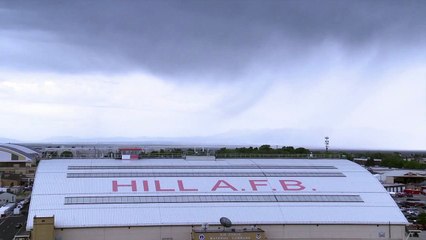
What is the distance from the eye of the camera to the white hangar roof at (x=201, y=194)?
38.8m

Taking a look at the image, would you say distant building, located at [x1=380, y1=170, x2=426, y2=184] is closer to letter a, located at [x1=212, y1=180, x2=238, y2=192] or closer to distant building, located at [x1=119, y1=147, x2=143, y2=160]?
distant building, located at [x1=119, y1=147, x2=143, y2=160]

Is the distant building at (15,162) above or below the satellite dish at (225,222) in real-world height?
above

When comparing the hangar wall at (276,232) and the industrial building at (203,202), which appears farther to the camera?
the industrial building at (203,202)

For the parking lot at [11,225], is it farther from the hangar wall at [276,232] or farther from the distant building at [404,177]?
the distant building at [404,177]

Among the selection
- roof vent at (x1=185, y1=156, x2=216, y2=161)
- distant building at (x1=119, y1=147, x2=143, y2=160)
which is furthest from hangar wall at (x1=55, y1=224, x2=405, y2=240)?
distant building at (x1=119, y1=147, x2=143, y2=160)

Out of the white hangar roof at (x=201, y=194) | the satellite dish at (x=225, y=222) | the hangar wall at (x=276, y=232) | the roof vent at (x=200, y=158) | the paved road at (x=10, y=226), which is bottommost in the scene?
the paved road at (x=10, y=226)

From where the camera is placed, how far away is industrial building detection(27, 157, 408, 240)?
124 feet

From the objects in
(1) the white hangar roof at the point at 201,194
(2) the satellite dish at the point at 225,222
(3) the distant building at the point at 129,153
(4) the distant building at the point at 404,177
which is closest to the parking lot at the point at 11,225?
(1) the white hangar roof at the point at 201,194

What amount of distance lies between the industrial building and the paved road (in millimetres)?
9615

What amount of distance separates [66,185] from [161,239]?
9.59 meters

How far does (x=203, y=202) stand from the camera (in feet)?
136

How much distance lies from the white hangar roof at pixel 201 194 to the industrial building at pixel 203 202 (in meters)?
0.08

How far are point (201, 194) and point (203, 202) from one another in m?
1.34

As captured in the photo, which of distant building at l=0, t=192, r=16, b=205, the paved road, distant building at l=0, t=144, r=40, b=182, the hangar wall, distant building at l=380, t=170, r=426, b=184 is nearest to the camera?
the hangar wall
